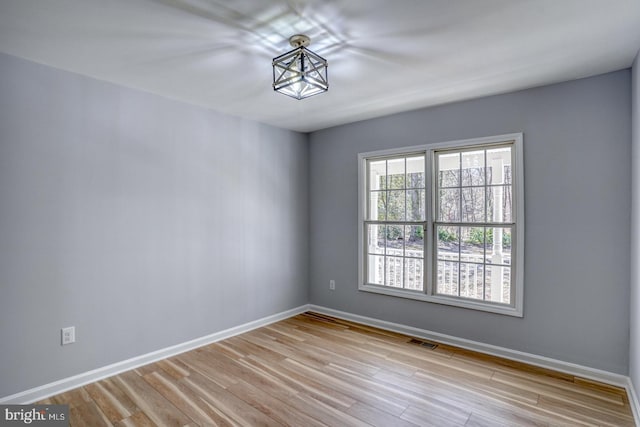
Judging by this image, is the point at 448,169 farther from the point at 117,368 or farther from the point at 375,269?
the point at 117,368

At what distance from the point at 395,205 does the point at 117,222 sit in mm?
2859

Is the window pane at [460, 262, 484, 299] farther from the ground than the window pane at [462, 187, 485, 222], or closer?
closer

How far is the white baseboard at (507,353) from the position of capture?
269 cm

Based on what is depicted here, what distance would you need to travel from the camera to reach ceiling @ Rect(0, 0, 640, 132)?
1.85 metres

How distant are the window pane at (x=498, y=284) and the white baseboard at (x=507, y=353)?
45 cm

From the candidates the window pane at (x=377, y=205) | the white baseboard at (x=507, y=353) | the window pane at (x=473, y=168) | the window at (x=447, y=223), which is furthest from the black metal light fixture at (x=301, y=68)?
the white baseboard at (x=507, y=353)

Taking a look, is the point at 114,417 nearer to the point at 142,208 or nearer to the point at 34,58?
the point at 142,208

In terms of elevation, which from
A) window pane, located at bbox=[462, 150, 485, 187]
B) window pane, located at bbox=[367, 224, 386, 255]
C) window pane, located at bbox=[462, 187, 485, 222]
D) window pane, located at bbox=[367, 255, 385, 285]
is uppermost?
window pane, located at bbox=[462, 150, 485, 187]

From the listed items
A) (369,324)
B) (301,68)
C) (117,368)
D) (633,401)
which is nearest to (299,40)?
(301,68)

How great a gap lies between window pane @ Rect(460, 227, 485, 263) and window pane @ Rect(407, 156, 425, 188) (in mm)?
682

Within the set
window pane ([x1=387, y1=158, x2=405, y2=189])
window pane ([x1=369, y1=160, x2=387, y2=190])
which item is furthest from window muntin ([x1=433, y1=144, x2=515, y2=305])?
window pane ([x1=369, y1=160, x2=387, y2=190])

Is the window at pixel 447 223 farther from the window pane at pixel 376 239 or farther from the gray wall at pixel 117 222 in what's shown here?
the gray wall at pixel 117 222

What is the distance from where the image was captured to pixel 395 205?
4.00m

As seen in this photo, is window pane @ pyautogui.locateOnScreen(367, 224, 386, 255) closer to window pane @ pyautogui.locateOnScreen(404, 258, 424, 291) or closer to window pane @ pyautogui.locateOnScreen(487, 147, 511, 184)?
window pane @ pyautogui.locateOnScreen(404, 258, 424, 291)
